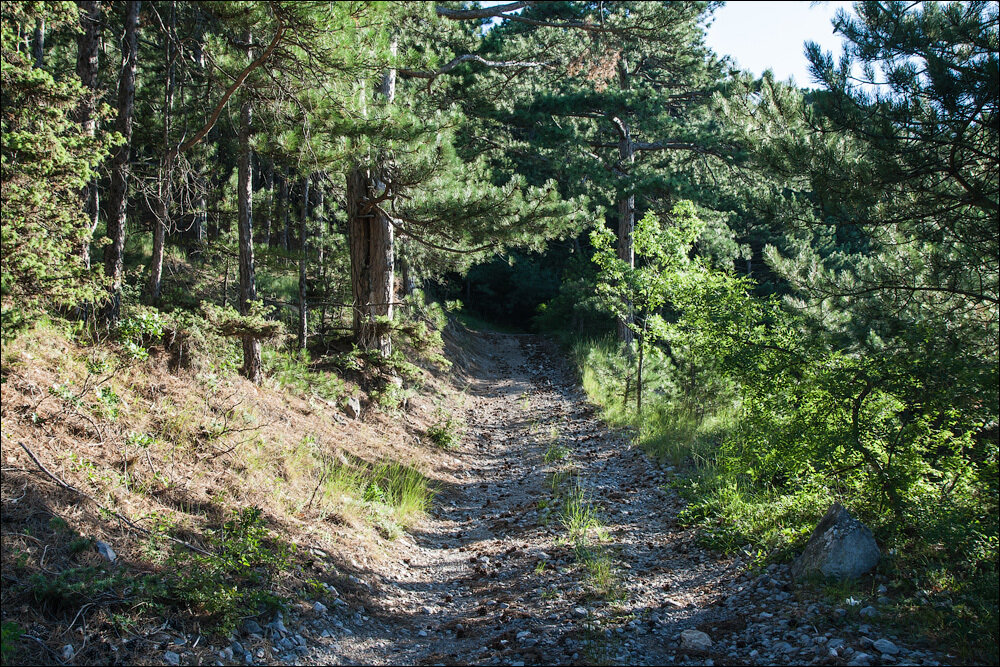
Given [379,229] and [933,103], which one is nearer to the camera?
[933,103]

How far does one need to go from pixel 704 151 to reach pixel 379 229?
1128 centimetres

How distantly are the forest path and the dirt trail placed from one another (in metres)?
0.02

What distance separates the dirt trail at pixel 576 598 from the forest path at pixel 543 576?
2 centimetres

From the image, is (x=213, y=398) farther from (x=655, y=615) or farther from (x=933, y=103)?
(x=933, y=103)

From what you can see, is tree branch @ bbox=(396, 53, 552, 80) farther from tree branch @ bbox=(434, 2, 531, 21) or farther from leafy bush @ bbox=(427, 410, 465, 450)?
leafy bush @ bbox=(427, 410, 465, 450)

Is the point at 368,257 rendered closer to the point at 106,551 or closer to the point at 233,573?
the point at 233,573

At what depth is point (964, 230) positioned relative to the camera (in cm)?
425

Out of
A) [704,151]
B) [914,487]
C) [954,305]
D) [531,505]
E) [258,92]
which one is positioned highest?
[704,151]

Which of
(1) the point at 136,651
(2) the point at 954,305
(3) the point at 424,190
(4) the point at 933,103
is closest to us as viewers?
(1) the point at 136,651

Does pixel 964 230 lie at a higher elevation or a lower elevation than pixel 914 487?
higher

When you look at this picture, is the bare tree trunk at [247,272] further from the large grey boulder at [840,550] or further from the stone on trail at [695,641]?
the large grey boulder at [840,550]

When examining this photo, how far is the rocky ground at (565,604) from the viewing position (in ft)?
13.1

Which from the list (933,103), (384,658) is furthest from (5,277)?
(933,103)

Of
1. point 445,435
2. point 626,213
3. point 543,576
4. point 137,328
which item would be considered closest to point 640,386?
point 445,435
